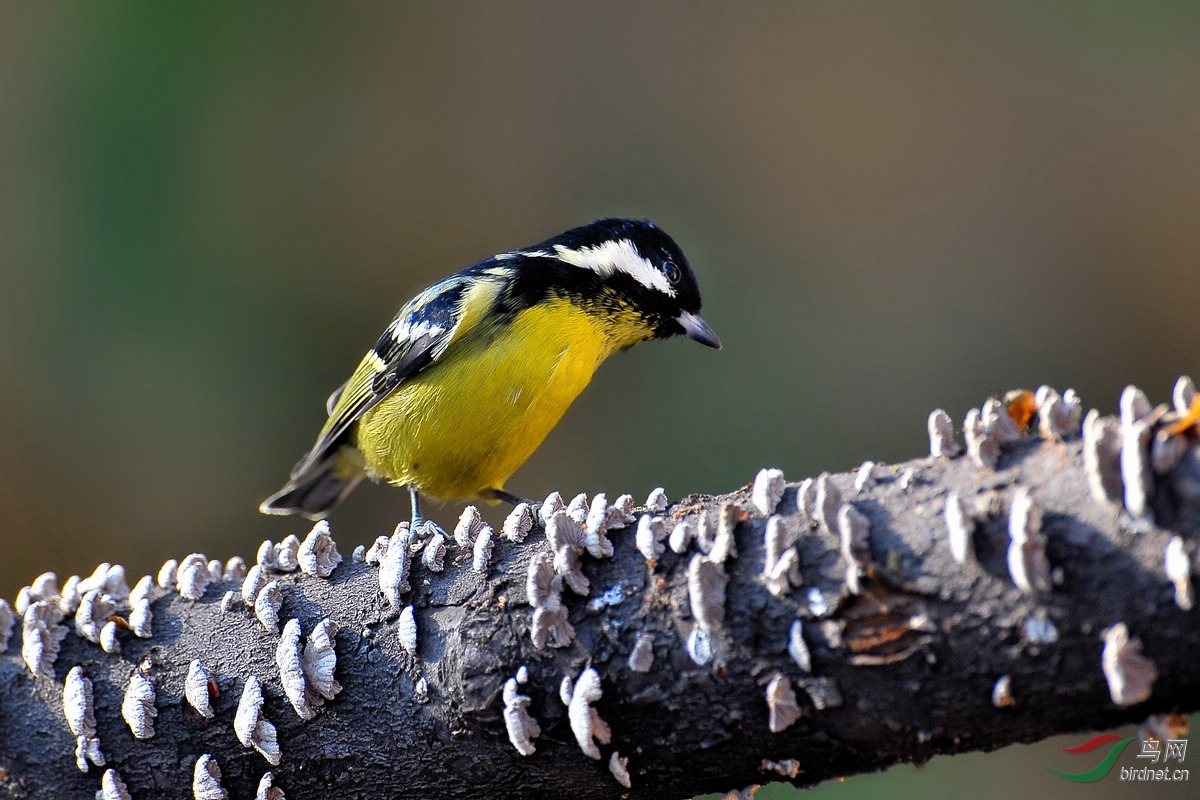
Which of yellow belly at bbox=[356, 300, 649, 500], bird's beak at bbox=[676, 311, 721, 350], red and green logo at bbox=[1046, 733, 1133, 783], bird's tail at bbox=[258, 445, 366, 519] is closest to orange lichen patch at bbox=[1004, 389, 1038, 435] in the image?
red and green logo at bbox=[1046, 733, 1133, 783]

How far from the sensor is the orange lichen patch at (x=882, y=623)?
1389mm

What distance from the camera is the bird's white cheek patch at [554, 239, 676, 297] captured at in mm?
3320

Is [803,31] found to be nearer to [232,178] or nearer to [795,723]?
[232,178]

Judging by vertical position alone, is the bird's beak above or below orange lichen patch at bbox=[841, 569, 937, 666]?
above

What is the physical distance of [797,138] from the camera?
534 centimetres

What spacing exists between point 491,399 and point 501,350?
0.48 feet

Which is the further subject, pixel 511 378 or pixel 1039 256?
pixel 1039 256

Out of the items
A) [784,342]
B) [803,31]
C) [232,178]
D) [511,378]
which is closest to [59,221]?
[232,178]

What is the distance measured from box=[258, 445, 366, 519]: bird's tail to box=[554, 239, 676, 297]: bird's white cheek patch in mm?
1057

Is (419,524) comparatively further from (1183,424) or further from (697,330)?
(1183,424)

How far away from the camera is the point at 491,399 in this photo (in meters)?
3.00

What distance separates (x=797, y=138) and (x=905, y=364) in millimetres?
1299

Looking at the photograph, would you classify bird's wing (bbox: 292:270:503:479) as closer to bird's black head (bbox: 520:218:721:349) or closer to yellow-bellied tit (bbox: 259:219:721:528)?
yellow-bellied tit (bbox: 259:219:721:528)

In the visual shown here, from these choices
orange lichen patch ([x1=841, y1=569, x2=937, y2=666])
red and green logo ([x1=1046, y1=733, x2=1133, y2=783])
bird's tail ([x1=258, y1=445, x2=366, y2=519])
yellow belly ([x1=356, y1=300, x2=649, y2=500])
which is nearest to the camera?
orange lichen patch ([x1=841, y1=569, x2=937, y2=666])
